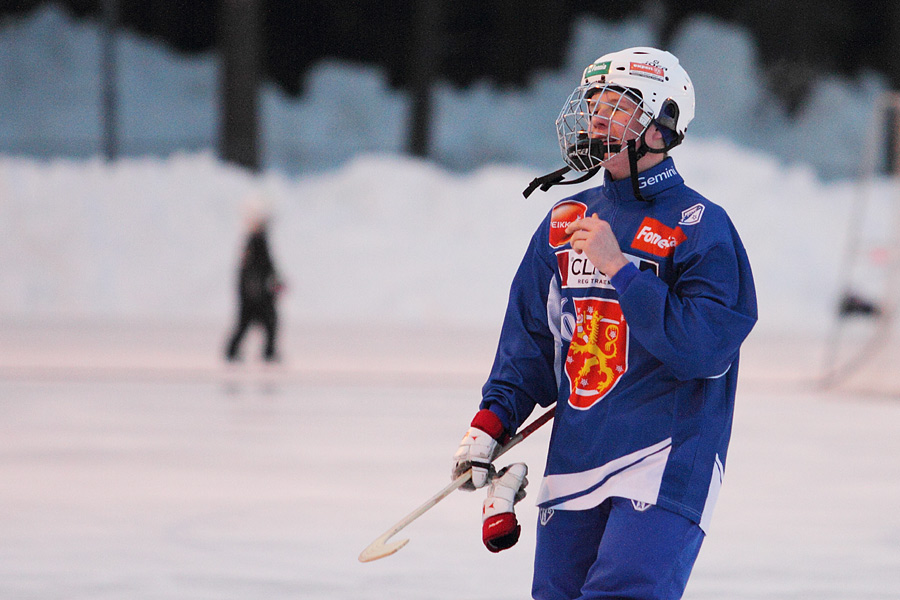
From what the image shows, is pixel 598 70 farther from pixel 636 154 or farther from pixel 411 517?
pixel 411 517

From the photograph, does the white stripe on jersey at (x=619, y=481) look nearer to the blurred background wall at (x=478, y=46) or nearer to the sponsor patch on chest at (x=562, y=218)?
the sponsor patch on chest at (x=562, y=218)

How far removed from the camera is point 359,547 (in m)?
6.69

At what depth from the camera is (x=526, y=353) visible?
3918 mm

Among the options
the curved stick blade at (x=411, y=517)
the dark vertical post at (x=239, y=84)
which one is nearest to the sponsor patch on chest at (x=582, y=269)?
the curved stick blade at (x=411, y=517)

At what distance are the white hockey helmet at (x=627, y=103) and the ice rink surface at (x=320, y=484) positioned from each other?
2584mm

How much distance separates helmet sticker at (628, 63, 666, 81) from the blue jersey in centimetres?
22

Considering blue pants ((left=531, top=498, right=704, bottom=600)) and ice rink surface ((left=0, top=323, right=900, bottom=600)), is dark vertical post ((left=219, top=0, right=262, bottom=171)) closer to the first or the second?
ice rink surface ((left=0, top=323, right=900, bottom=600))

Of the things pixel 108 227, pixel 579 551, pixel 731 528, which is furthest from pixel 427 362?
pixel 579 551

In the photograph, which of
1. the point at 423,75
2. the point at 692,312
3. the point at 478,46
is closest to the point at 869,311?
the point at 423,75

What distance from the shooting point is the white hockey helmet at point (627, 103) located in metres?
3.71

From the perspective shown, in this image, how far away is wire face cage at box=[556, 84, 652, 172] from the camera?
3701 mm

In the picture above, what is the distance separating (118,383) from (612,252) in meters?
10.1

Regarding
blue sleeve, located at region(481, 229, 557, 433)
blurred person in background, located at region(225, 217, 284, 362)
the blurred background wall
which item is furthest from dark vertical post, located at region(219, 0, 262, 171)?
blue sleeve, located at region(481, 229, 557, 433)

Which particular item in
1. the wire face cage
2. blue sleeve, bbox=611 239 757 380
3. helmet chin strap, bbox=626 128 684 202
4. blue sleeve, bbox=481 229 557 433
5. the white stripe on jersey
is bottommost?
the white stripe on jersey
